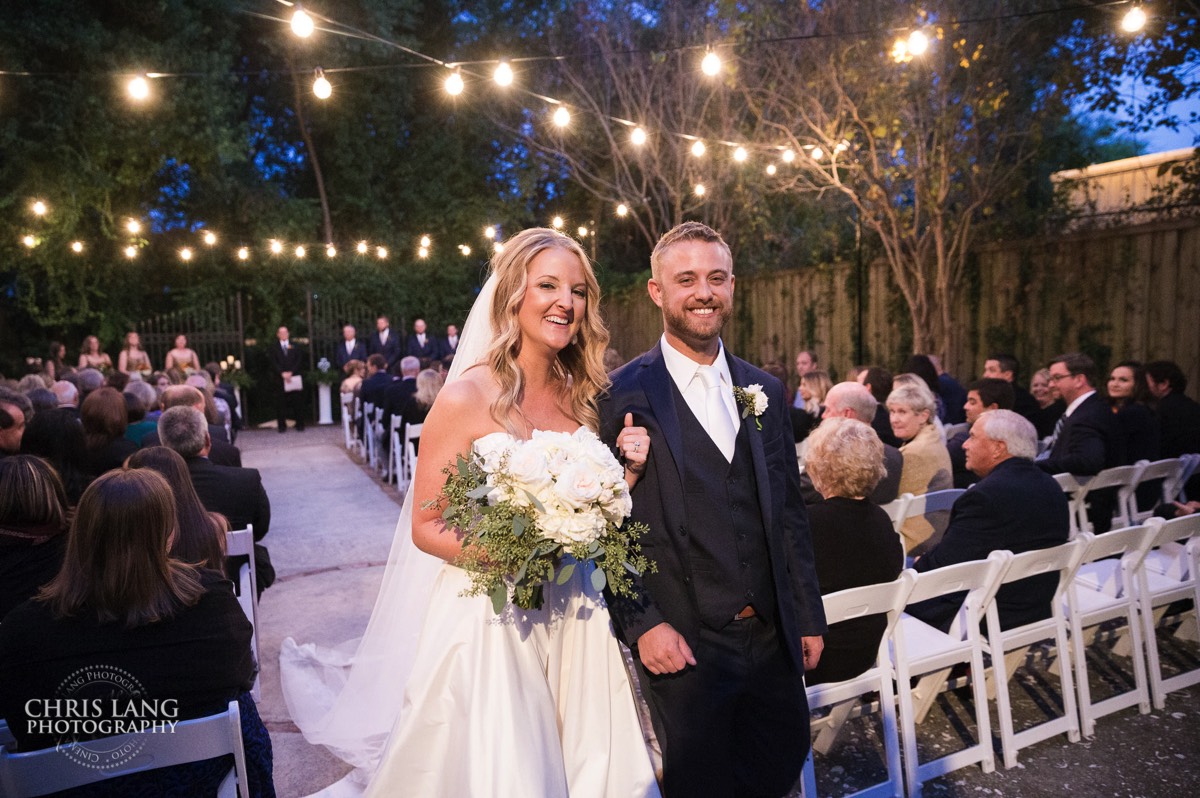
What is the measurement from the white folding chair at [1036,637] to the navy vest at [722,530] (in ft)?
5.02

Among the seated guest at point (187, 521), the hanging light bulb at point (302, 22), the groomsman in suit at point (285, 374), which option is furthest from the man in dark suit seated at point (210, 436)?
the groomsman in suit at point (285, 374)

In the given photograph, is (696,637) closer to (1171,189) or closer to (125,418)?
(125,418)

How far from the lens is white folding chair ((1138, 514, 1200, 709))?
3.79 metres

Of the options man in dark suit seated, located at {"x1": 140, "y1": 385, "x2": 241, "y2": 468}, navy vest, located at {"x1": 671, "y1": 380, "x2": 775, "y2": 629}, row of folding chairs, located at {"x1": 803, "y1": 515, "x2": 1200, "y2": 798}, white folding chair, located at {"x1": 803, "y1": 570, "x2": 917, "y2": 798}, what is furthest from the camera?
man in dark suit seated, located at {"x1": 140, "y1": 385, "x2": 241, "y2": 468}

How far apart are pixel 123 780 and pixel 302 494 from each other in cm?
779

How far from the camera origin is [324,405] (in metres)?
17.2

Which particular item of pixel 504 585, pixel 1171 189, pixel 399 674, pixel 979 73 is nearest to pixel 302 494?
pixel 399 674

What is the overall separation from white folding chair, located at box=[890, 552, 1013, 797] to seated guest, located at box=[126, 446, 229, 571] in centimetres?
281

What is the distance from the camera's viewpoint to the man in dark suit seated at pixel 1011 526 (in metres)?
3.55

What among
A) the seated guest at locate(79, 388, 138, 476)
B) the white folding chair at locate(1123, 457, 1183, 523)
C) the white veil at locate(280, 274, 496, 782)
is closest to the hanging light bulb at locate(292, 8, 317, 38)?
the seated guest at locate(79, 388, 138, 476)

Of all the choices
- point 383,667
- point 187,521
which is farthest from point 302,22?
point 383,667

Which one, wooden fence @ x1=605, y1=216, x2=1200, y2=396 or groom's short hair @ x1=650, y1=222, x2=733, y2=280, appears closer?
groom's short hair @ x1=650, y1=222, x2=733, y2=280

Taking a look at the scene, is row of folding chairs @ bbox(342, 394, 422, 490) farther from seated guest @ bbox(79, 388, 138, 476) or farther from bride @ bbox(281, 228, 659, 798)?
bride @ bbox(281, 228, 659, 798)

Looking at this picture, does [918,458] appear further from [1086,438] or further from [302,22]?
[302,22]
